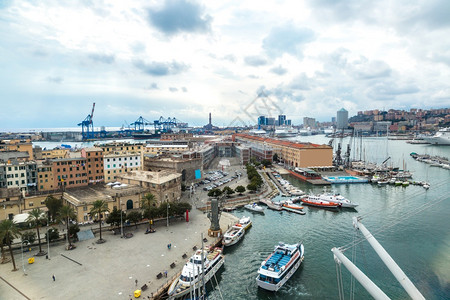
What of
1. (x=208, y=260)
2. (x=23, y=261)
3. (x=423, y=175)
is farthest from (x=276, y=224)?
(x=423, y=175)

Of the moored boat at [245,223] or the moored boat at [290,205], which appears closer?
the moored boat at [245,223]

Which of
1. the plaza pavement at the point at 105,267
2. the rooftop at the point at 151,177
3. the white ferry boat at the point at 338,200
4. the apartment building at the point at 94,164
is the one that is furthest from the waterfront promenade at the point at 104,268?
the white ferry boat at the point at 338,200

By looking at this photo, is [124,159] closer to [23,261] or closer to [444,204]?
[23,261]

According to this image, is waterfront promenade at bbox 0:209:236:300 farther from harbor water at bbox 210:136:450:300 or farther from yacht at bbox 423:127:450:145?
yacht at bbox 423:127:450:145

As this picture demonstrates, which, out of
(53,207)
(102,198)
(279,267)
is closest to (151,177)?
(102,198)

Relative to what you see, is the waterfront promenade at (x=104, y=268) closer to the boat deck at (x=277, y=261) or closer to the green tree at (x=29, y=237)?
the green tree at (x=29, y=237)

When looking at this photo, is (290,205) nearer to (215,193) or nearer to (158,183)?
(215,193)
